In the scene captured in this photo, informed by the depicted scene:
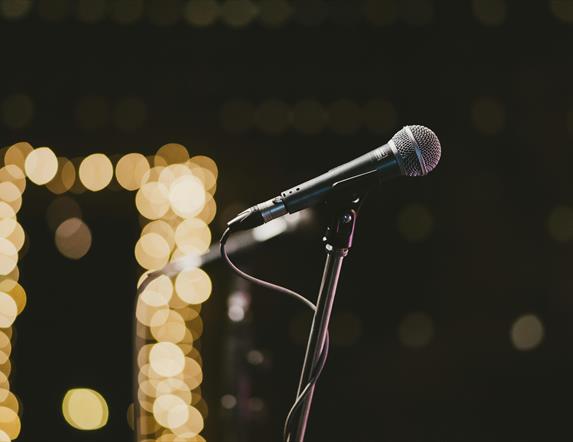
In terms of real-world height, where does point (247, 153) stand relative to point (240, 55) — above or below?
below

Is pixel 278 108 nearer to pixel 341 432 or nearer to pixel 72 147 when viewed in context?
pixel 72 147

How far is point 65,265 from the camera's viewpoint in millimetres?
3035

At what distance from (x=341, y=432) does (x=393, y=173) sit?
2573 millimetres

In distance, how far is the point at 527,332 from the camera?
10.8ft

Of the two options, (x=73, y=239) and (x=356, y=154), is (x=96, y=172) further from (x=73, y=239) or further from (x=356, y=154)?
(x=356, y=154)

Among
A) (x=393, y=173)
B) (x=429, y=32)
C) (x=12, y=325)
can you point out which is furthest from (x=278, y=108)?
(x=393, y=173)

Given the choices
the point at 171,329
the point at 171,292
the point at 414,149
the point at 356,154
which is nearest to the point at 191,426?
the point at 171,329

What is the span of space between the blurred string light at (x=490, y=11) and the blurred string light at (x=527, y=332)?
1.51 meters

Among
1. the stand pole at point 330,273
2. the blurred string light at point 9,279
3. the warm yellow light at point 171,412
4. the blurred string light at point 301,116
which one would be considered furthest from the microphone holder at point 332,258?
→ the blurred string light at point 301,116

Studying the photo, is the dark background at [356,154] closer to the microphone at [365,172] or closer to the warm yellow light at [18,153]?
the warm yellow light at [18,153]

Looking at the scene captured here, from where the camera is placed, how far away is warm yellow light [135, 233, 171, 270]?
3117mm

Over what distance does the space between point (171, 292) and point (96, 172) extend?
0.74 meters

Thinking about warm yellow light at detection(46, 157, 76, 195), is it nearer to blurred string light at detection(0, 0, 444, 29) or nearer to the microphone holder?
blurred string light at detection(0, 0, 444, 29)

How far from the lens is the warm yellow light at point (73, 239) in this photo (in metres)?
3.06
